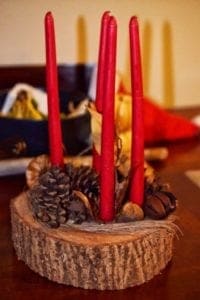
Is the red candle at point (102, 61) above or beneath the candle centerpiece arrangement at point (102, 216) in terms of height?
above

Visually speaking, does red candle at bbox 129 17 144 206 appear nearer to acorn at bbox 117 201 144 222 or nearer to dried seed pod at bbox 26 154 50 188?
acorn at bbox 117 201 144 222

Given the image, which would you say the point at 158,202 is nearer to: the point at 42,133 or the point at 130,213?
the point at 130,213

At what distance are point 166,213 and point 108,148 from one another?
4.0 inches

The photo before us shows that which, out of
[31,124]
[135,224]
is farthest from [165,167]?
[135,224]

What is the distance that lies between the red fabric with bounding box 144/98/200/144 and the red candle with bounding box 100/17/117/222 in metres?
0.47

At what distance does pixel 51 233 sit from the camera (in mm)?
554

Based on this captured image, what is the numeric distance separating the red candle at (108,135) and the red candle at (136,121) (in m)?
0.02

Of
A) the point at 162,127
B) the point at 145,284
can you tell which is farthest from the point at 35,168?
the point at 162,127

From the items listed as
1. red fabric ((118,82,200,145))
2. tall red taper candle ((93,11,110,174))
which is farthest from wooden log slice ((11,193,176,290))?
red fabric ((118,82,200,145))

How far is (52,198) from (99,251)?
8cm

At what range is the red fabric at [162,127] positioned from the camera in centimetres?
102

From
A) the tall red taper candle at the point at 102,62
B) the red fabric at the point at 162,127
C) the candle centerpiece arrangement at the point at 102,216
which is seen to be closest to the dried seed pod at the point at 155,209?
the candle centerpiece arrangement at the point at 102,216

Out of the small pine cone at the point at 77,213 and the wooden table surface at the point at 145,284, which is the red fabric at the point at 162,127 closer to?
the wooden table surface at the point at 145,284

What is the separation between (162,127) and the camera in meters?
1.03
